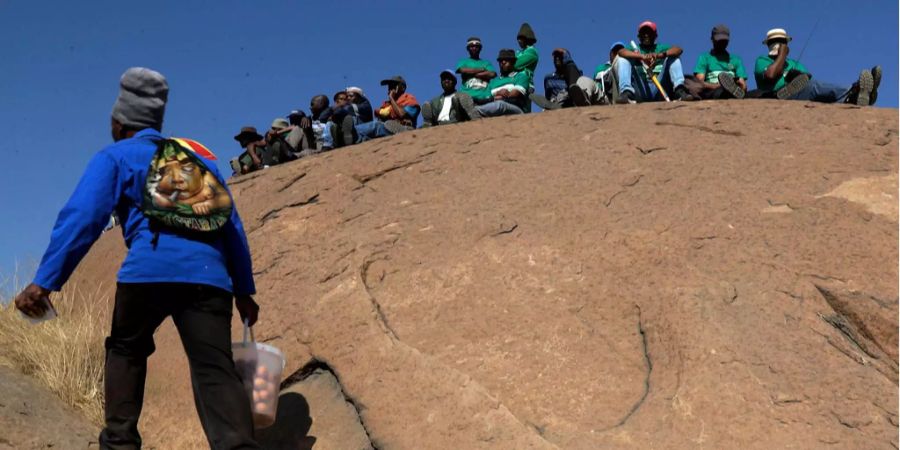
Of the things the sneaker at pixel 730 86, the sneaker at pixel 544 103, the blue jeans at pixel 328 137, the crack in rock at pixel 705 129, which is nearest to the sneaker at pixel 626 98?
the sneaker at pixel 544 103

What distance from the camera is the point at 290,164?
6535 millimetres

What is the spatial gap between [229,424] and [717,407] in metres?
1.75

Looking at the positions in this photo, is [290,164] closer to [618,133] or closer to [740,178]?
[618,133]

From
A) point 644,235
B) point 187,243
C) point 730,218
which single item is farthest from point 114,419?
point 730,218

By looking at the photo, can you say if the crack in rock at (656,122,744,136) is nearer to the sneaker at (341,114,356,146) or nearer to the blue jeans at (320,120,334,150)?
the sneaker at (341,114,356,146)

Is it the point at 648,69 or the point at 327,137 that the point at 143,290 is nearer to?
the point at 327,137

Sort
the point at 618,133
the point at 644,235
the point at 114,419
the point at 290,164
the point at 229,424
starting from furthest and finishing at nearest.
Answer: the point at 290,164
the point at 618,133
the point at 644,235
the point at 114,419
the point at 229,424

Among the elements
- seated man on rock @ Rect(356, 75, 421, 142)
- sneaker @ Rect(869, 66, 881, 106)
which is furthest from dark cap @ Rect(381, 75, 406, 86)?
sneaker @ Rect(869, 66, 881, 106)

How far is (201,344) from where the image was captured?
3035mm

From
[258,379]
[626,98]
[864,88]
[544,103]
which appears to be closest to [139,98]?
[258,379]

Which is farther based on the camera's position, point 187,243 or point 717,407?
point 717,407

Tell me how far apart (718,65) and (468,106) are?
6.93 feet

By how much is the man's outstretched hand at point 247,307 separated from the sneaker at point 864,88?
15.5 ft

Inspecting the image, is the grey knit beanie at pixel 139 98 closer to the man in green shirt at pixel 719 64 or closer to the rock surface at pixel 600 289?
the rock surface at pixel 600 289
